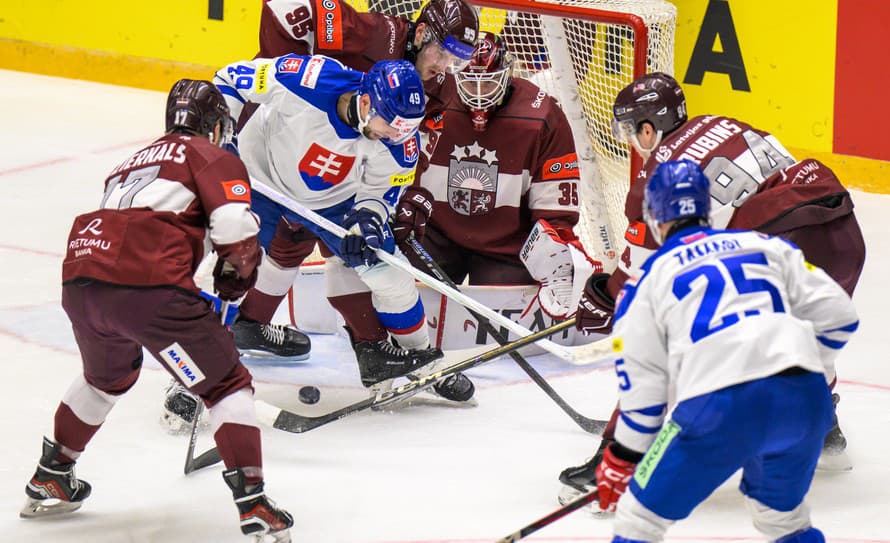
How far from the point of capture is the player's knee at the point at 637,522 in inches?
99.7

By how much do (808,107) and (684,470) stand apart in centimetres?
429

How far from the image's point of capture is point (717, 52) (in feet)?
21.6

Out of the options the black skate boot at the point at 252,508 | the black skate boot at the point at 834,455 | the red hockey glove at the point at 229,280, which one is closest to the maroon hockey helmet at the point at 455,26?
the red hockey glove at the point at 229,280

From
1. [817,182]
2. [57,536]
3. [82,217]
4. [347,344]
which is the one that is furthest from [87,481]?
[817,182]

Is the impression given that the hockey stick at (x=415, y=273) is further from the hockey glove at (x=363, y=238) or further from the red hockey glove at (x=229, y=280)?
the red hockey glove at (x=229, y=280)

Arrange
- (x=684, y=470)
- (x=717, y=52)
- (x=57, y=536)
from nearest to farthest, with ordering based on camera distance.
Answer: (x=684, y=470) → (x=57, y=536) → (x=717, y=52)

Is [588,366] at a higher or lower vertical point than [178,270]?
lower

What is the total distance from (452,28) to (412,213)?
602 millimetres

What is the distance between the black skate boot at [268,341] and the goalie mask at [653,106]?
158 cm

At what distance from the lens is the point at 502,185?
187 inches

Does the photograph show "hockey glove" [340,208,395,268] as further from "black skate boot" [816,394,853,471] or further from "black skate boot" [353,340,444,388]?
"black skate boot" [816,394,853,471]

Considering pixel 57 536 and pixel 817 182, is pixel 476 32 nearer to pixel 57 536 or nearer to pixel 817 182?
pixel 817 182

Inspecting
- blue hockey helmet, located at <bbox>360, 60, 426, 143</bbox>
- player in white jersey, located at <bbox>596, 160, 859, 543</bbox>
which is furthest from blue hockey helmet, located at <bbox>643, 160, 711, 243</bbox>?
blue hockey helmet, located at <bbox>360, 60, 426, 143</bbox>

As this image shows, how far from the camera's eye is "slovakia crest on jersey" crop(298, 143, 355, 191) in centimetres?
407
